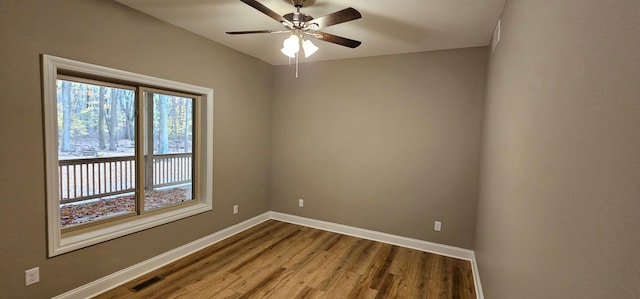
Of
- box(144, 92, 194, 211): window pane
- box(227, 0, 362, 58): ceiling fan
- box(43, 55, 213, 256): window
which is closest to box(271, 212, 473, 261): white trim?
box(43, 55, 213, 256): window

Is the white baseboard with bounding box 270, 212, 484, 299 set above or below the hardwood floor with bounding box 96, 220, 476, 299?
above

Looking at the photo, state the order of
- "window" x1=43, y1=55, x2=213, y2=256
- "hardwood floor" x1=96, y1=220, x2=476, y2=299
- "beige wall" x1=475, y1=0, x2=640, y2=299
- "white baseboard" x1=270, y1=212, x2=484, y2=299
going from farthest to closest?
1. "white baseboard" x1=270, y1=212, x2=484, y2=299
2. "hardwood floor" x1=96, y1=220, x2=476, y2=299
3. "window" x1=43, y1=55, x2=213, y2=256
4. "beige wall" x1=475, y1=0, x2=640, y2=299

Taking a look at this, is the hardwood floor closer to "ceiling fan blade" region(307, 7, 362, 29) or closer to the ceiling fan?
the ceiling fan

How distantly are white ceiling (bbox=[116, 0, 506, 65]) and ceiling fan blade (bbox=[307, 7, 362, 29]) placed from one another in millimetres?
342

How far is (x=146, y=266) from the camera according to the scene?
278cm

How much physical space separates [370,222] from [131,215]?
114 inches

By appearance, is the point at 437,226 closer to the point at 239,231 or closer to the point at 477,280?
the point at 477,280

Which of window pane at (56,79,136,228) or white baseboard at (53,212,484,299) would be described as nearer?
white baseboard at (53,212,484,299)

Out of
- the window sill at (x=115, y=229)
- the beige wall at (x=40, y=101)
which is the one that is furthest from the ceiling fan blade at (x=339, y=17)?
the window sill at (x=115, y=229)

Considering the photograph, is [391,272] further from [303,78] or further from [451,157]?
[303,78]

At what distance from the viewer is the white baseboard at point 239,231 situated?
95.2 inches

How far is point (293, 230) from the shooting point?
412 centimetres

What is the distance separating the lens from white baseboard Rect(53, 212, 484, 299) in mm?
2417

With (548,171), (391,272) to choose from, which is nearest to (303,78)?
(391,272)
